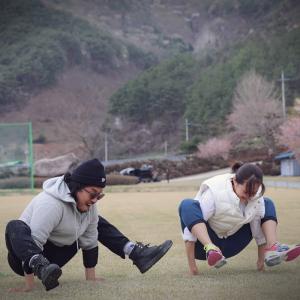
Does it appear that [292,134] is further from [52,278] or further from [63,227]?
[52,278]

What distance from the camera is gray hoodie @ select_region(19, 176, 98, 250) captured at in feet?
12.9

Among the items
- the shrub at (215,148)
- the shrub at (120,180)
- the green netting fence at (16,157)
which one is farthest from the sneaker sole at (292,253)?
the shrub at (215,148)

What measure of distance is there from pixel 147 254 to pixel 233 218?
23.4 inches

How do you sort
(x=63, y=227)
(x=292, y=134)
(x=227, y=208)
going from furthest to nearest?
Result: (x=292, y=134), (x=227, y=208), (x=63, y=227)

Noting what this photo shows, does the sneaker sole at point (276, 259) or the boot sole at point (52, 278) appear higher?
the boot sole at point (52, 278)

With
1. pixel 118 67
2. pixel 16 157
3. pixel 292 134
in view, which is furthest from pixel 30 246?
pixel 118 67

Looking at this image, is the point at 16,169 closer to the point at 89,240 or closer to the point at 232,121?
the point at 89,240

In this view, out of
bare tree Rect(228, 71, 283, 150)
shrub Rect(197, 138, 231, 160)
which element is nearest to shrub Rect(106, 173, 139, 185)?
bare tree Rect(228, 71, 283, 150)

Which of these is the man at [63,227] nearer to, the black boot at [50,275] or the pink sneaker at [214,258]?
the black boot at [50,275]

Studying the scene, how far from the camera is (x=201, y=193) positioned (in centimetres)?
451

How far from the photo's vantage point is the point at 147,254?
417 centimetres

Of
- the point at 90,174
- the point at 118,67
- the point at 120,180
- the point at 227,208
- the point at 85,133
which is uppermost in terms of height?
the point at 118,67

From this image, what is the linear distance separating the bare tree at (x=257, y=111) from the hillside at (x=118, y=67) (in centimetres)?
400

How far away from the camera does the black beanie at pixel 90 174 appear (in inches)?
156
